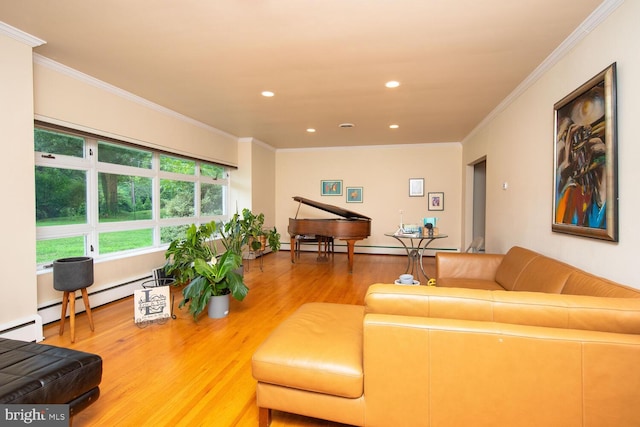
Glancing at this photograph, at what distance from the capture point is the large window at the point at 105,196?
10.9 ft

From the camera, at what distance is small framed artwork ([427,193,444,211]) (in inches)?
283

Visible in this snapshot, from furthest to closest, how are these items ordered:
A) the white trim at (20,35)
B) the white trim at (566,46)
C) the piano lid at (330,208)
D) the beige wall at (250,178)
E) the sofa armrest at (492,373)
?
the beige wall at (250,178) < the piano lid at (330,208) < the white trim at (20,35) < the white trim at (566,46) < the sofa armrest at (492,373)

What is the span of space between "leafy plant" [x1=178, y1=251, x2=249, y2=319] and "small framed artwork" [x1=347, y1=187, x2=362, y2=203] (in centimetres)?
469

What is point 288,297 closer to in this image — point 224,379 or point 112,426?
point 224,379

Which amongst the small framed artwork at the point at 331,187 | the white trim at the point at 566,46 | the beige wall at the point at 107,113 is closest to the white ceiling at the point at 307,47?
the white trim at the point at 566,46

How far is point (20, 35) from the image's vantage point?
259cm

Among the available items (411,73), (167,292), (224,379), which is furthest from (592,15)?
(167,292)

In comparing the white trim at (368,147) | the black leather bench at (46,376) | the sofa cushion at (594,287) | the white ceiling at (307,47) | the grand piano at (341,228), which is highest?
the white trim at (368,147)

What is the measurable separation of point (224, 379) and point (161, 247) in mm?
3245

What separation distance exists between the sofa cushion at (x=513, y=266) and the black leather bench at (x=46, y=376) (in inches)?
131

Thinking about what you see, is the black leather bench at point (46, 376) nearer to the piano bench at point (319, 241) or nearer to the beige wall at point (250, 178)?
the beige wall at point (250, 178)

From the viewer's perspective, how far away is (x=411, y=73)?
3.31 meters

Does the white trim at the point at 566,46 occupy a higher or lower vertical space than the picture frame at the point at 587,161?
higher

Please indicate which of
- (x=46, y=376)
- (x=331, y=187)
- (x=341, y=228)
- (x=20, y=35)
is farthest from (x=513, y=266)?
(x=331, y=187)
